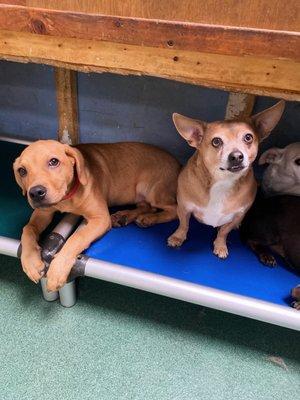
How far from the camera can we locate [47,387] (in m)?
1.39

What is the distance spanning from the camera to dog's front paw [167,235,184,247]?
5.47 feet

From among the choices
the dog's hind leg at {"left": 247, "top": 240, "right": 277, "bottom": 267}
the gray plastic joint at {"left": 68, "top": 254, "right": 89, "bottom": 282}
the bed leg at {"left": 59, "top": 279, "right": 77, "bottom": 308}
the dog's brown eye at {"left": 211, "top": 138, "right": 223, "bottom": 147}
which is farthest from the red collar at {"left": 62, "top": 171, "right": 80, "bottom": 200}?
the dog's hind leg at {"left": 247, "top": 240, "right": 277, "bottom": 267}

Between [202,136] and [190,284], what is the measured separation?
0.59 meters

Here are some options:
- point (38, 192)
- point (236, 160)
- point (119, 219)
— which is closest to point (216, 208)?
point (236, 160)

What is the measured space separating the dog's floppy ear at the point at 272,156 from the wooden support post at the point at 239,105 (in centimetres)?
26

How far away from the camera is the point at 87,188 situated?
160cm

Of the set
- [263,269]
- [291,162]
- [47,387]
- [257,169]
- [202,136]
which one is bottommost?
[47,387]

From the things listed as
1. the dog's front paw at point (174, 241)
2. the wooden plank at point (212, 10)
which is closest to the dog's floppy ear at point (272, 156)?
the dog's front paw at point (174, 241)

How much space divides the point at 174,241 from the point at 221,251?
214 millimetres

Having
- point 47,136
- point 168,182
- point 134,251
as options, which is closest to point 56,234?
point 134,251

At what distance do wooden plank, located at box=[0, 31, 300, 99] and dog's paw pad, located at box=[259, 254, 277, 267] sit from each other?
78 cm

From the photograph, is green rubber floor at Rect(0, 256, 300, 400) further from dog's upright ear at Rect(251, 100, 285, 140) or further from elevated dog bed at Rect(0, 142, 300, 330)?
dog's upright ear at Rect(251, 100, 285, 140)

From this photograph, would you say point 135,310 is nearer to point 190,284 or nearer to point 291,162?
point 190,284

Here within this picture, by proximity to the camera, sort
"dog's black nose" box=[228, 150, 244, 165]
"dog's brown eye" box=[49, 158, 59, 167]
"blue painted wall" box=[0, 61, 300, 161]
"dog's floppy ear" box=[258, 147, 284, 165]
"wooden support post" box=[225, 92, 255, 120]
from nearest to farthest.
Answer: "dog's black nose" box=[228, 150, 244, 165], "dog's brown eye" box=[49, 158, 59, 167], "dog's floppy ear" box=[258, 147, 284, 165], "wooden support post" box=[225, 92, 255, 120], "blue painted wall" box=[0, 61, 300, 161]
